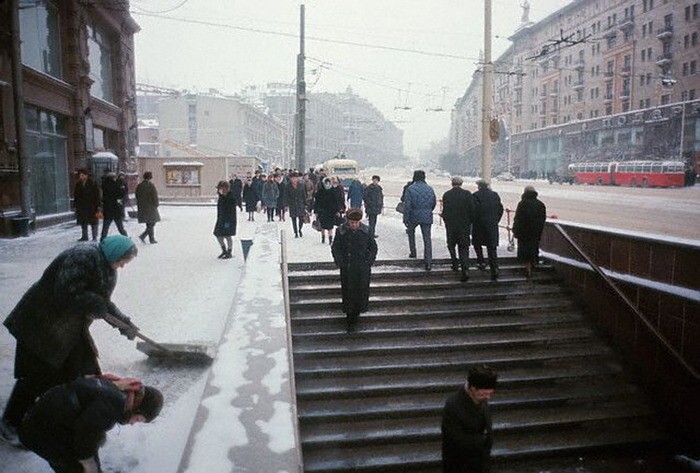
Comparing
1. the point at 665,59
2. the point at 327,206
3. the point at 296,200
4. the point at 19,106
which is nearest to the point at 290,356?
the point at 327,206

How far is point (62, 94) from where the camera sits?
17.5 metres

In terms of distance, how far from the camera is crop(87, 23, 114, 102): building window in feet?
68.8

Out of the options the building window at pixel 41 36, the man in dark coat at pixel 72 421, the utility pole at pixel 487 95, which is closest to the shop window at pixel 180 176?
the building window at pixel 41 36

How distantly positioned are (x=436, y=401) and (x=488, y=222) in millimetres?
3881

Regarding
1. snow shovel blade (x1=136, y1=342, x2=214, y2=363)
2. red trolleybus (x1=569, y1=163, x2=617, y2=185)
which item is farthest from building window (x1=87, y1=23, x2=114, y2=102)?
red trolleybus (x1=569, y1=163, x2=617, y2=185)

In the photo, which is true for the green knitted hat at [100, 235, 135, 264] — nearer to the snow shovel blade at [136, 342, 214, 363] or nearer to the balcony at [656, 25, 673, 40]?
the snow shovel blade at [136, 342, 214, 363]

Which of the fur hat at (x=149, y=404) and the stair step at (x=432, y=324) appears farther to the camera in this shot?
the stair step at (x=432, y=324)

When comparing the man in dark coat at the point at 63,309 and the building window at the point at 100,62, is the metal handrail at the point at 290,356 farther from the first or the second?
the building window at the point at 100,62

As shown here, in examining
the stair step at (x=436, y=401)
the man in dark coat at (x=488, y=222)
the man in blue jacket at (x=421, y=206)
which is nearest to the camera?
the stair step at (x=436, y=401)

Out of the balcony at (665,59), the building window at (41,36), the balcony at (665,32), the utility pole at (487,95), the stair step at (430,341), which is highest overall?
the balcony at (665,32)

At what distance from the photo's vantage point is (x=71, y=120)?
18500mm

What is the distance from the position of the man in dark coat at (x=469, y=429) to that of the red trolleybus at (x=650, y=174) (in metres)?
38.3

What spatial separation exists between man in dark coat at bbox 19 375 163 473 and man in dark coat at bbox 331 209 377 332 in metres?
4.71

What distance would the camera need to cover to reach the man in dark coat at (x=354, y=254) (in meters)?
7.31
